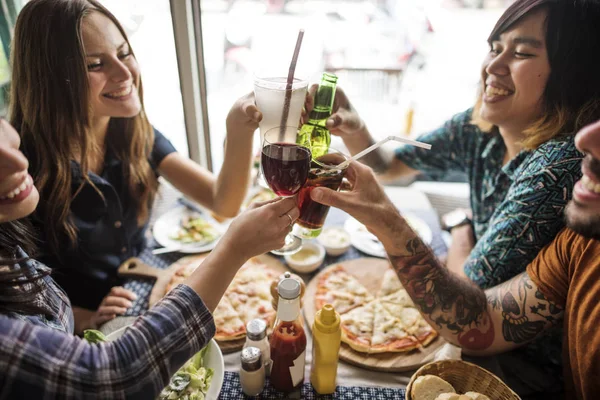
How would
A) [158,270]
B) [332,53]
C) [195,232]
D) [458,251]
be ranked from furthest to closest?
[332,53] → [195,232] → [458,251] → [158,270]

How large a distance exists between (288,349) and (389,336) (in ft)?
1.34

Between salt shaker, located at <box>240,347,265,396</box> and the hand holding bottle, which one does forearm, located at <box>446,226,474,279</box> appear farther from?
salt shaker, located at <box>240,347,265,396</box>

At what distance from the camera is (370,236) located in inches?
72.6

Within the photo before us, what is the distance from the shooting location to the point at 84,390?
765 millimetres

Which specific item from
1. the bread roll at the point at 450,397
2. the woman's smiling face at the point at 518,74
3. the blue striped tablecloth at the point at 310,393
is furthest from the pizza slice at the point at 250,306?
the woman's smiling face at the point at 518,74

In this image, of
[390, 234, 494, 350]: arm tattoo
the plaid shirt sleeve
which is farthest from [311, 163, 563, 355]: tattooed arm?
the plaid shirt sleeve

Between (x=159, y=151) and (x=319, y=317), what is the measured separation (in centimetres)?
120

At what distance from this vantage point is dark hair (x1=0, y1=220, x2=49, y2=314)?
36.1 inches

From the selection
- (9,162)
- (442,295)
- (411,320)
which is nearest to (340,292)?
(411,320)

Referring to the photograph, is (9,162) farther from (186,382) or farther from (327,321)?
(327,321)

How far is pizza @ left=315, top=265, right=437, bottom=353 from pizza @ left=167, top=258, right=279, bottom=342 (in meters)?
0.19

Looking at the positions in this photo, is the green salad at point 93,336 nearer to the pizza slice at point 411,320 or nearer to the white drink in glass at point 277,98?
the white drink in glass at point 277,98

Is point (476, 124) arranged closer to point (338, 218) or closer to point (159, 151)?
point (338, 218)

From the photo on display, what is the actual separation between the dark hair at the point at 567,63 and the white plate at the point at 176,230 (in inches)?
50.8
